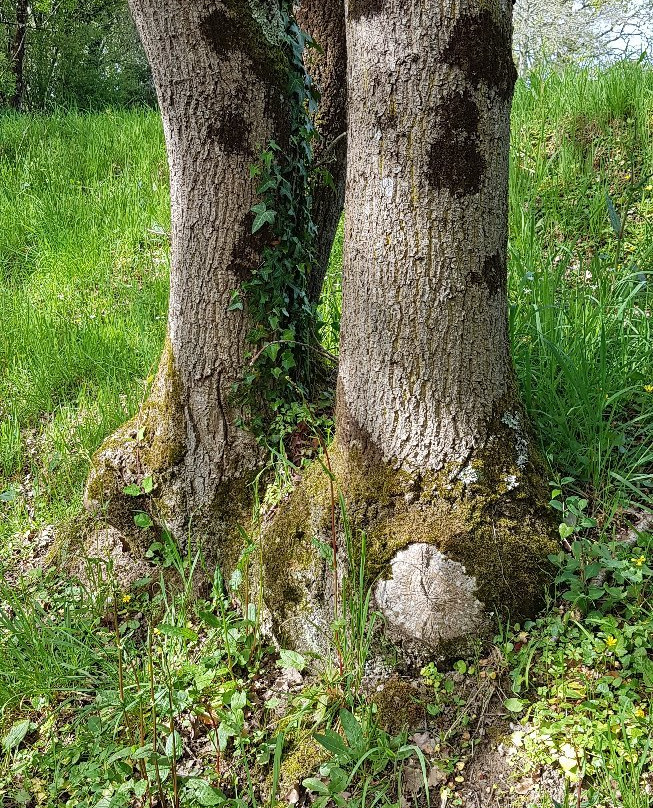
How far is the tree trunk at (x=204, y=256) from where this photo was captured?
2262 mm

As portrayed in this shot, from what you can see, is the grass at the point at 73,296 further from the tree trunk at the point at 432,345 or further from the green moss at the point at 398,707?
the green moss at the point at 398,707

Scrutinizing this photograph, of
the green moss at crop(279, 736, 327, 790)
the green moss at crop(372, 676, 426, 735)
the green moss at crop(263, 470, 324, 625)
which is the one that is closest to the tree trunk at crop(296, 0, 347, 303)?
the green moss at crop(263, 470, 324, 625)

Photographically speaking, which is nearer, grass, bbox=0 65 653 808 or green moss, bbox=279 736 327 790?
grass, bbox=0 65 653 808

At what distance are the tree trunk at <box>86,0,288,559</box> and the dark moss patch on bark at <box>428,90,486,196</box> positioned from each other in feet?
2.37

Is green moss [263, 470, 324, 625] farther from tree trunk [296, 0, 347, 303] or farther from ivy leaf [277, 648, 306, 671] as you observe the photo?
tree trunk [296, 0, 347, 303]

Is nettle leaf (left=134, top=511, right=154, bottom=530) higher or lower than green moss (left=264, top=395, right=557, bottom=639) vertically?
lower

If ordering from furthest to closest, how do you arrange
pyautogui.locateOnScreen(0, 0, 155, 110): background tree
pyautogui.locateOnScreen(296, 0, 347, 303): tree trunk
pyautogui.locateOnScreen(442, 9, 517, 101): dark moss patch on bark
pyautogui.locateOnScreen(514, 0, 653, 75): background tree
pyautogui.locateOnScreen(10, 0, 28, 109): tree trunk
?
pyautogui.locateOnScreen(0, 0, 155, 110): background tree
pyautogui.locateOnScreen(10, 0, 28, 109): tree trunk
pyautogui.locateOnScreen(514, 0, 653, 75): background tree
pyautogui.locateOnScreen(296, 0, 347, 303): tree trunk
pyautogui.locateOnScreen(442, 9, 517, 101): dark moss patch on bark

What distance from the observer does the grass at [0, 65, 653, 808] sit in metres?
1.95

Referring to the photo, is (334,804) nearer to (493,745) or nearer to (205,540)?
(493,745)

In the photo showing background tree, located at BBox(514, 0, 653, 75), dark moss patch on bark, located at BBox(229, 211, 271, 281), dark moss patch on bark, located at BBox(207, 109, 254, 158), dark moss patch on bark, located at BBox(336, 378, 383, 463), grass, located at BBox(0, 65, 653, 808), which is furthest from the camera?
background tree, located at BBox(514, 0, 653, 75)

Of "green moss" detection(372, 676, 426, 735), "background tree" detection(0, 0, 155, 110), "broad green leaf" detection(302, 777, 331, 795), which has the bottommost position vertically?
"broad green leaf" detection(302, 777, 331, 795)

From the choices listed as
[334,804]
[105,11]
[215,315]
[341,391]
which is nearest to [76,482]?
[215,315]

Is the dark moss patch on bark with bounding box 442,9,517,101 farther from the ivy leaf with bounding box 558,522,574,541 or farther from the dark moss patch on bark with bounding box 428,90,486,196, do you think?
the ivy leaf with bounding box 558,522,574,541

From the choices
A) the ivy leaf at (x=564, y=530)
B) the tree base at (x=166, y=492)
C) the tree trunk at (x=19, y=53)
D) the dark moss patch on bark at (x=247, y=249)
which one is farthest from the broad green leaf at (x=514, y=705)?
the tree trunk at (x=19, y=53)
